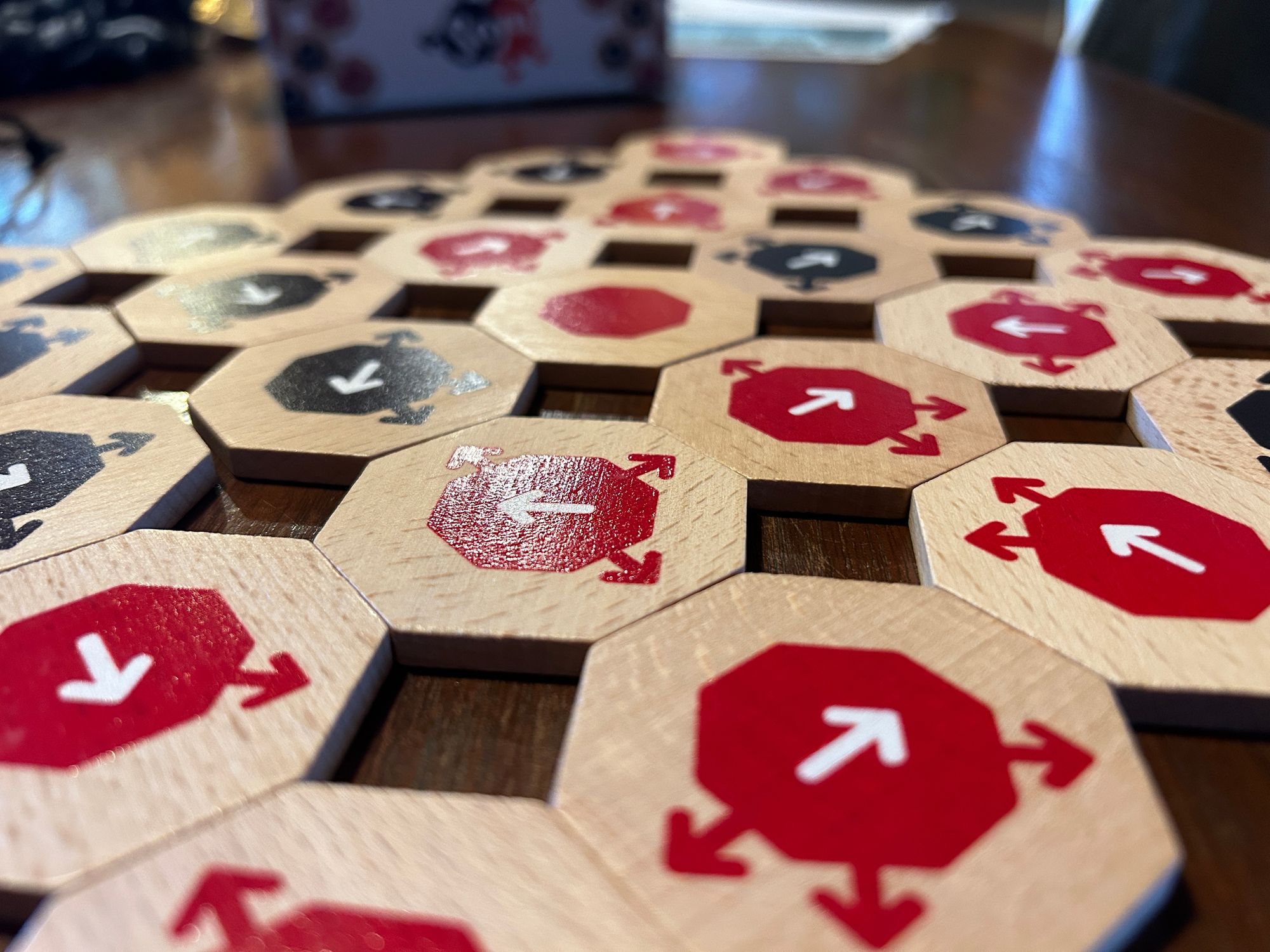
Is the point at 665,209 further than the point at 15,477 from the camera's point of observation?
Yes

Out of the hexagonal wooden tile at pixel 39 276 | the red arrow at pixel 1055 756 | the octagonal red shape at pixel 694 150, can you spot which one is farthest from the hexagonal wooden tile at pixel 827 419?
the octagonal red shape at pixel 694 150

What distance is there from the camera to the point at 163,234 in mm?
1159

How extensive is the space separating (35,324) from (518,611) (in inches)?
28.3

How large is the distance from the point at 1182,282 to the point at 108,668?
1.12m

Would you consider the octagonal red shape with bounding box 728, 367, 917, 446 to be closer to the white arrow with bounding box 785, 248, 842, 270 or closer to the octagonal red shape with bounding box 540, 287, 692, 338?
the octagonal red shape with bounding box 540, 287, 692, 338

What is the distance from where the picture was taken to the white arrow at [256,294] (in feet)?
3.05

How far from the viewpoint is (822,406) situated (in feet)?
2.33

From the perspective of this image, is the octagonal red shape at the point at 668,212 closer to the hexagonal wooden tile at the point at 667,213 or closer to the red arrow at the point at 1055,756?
the hexagonal wooden tile at the point at 667,213

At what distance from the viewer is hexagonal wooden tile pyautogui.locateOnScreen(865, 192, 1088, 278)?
1.07 m

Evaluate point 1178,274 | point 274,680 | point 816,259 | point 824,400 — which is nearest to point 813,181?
point 816,259

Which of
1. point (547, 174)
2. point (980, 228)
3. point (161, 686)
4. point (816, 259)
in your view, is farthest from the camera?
point (547, 174)

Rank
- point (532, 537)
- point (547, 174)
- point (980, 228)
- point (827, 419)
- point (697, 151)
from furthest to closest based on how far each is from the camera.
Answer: point (697, 151) < point (547, 174) < point (980, 228) < point (827, 419) < point (532, 537)

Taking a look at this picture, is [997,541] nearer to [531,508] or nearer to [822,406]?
[822,406]

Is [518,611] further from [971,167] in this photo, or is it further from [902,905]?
[971,167]
